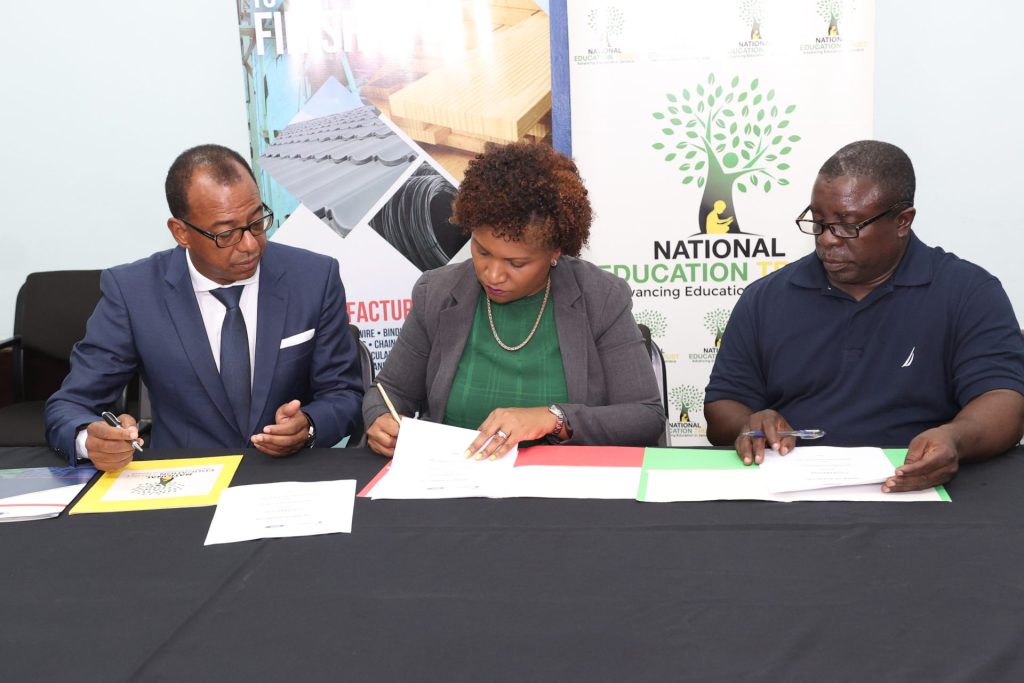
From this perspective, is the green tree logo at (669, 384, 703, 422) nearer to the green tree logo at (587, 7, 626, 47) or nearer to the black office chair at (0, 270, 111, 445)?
the green tree logo at (587, 7, 626, 47)

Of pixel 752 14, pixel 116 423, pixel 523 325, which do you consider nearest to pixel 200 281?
pixel 116 423

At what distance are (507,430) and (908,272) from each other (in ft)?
3.52

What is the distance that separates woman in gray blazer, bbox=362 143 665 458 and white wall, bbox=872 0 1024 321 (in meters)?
2.36

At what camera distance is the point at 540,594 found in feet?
4.28

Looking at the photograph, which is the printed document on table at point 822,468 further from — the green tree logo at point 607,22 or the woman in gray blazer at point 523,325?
the green tree logo at point 607,22

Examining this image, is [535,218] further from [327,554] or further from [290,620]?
[290,620]

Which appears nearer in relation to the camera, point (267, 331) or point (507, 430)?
point (507, 430)

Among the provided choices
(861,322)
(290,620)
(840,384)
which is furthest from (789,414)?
(290,620)

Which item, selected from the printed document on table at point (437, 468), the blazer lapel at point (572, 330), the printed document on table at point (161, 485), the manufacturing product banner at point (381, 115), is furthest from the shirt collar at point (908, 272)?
the manufacturing product banner at point (381, 115)

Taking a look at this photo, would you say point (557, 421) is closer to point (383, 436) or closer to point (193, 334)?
point (383, 436)

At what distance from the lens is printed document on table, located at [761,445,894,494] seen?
165cm

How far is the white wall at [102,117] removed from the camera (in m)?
4.12

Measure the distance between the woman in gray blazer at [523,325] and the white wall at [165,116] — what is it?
7.73ft

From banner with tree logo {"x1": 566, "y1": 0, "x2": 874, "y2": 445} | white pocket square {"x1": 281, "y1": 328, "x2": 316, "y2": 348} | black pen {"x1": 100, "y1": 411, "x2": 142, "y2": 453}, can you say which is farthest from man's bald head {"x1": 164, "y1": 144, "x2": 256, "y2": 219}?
banner with tree logo {"x1": 566, "y1": 0, "x2": 874, "y2": 445}
